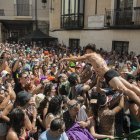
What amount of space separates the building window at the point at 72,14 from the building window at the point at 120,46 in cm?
413

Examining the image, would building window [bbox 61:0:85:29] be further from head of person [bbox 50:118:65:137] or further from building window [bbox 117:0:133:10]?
head of person [bbox 50:118:65:137]

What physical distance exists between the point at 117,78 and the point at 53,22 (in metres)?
21.9

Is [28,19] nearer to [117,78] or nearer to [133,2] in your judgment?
[133,2]

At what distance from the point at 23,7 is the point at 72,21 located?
10268 mm

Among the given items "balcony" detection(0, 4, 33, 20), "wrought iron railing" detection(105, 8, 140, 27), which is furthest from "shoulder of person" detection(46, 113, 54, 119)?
"balcony" detection(0, 4, 33, 20)

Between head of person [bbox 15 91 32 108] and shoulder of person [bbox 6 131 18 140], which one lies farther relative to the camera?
head of person [bbox 15 91 32 108]

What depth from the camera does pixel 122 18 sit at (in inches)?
719

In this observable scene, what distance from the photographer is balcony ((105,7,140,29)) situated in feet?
55.9

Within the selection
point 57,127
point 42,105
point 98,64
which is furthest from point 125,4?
point 57,127

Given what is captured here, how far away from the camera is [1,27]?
1260 inches

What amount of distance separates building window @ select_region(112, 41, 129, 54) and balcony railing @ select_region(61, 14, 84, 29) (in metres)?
4.09

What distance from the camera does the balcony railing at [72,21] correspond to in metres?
22.8

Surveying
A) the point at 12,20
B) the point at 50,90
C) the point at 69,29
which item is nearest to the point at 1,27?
the point at 12,20

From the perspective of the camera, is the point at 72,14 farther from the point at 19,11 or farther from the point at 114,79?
the point at 114,79
